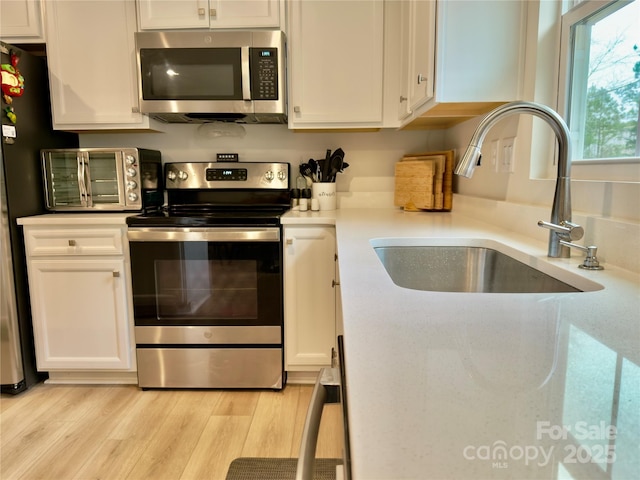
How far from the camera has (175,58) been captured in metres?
2.05

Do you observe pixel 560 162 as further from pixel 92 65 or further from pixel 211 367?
pixel 92 65

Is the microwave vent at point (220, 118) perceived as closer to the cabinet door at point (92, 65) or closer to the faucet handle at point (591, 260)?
the cabinet door at point (92, 65)

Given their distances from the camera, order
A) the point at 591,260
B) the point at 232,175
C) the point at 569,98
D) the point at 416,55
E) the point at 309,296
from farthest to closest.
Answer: the point at 232,175, the point at 309,296, the point at 416,55, the point at 569,98, the point at 591,260

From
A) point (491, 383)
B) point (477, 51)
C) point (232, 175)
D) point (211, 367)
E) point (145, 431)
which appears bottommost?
point (145, 431)

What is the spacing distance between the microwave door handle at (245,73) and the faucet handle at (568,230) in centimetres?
150

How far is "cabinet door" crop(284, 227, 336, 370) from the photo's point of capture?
202cm

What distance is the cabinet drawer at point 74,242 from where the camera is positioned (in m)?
2.03

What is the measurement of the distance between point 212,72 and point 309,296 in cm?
117

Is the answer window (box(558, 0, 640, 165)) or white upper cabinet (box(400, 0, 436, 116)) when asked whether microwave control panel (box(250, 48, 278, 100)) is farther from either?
window (box(558, 0, 640, 165))

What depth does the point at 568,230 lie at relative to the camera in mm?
1011

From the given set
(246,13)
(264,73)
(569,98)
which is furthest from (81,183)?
(569,98)

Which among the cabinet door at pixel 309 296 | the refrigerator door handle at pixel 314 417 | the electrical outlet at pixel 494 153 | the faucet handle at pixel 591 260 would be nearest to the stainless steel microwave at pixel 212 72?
the cabinet door at pixel 309 296

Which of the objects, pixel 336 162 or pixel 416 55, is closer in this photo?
pixel 416 55

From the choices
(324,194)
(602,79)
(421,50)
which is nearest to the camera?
(602,79)
